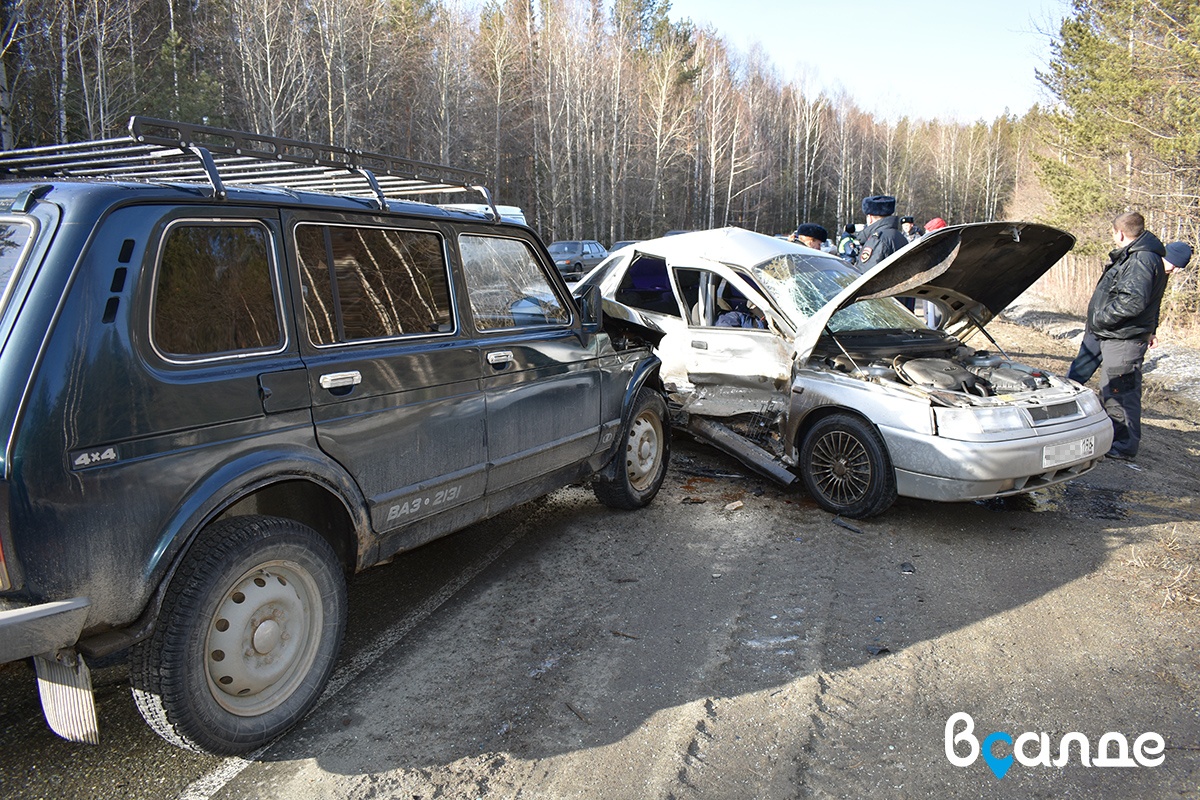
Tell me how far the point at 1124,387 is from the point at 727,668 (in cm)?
567

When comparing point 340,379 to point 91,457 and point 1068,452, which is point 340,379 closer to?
point 91,457

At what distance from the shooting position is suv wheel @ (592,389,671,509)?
17.0ft

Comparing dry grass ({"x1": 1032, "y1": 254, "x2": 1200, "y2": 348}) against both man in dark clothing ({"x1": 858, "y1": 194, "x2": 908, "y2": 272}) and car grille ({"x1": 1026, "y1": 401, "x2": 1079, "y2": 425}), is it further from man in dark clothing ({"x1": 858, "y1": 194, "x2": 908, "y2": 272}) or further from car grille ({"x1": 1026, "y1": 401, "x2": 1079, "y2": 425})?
car grille ({"x1": 1026, "y1": 401, "x2": 1079, "y2": 425})

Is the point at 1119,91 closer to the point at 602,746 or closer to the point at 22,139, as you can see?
the point at 602,746

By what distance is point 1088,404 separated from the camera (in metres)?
5.37

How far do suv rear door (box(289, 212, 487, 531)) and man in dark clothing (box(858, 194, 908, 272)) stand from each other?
654 centimetres

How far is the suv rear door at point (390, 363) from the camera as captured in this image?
3066 mm

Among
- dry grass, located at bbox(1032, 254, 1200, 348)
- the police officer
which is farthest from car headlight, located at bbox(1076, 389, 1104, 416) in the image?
dry grass, located at bbox(1032, 254, 1200, 348)

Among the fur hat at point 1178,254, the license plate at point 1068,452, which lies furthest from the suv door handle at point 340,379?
the fur hat at point 1178,254

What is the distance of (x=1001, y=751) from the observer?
284 cm

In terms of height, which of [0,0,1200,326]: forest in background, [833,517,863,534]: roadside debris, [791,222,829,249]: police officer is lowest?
[833,517,863,534]: roadside debris

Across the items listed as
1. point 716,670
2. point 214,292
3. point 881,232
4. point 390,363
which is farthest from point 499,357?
point 881,232

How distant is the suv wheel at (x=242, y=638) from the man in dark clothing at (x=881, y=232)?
7.61 m

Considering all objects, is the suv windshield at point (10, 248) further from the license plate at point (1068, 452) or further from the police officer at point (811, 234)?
the police officer at point (811, 234)
